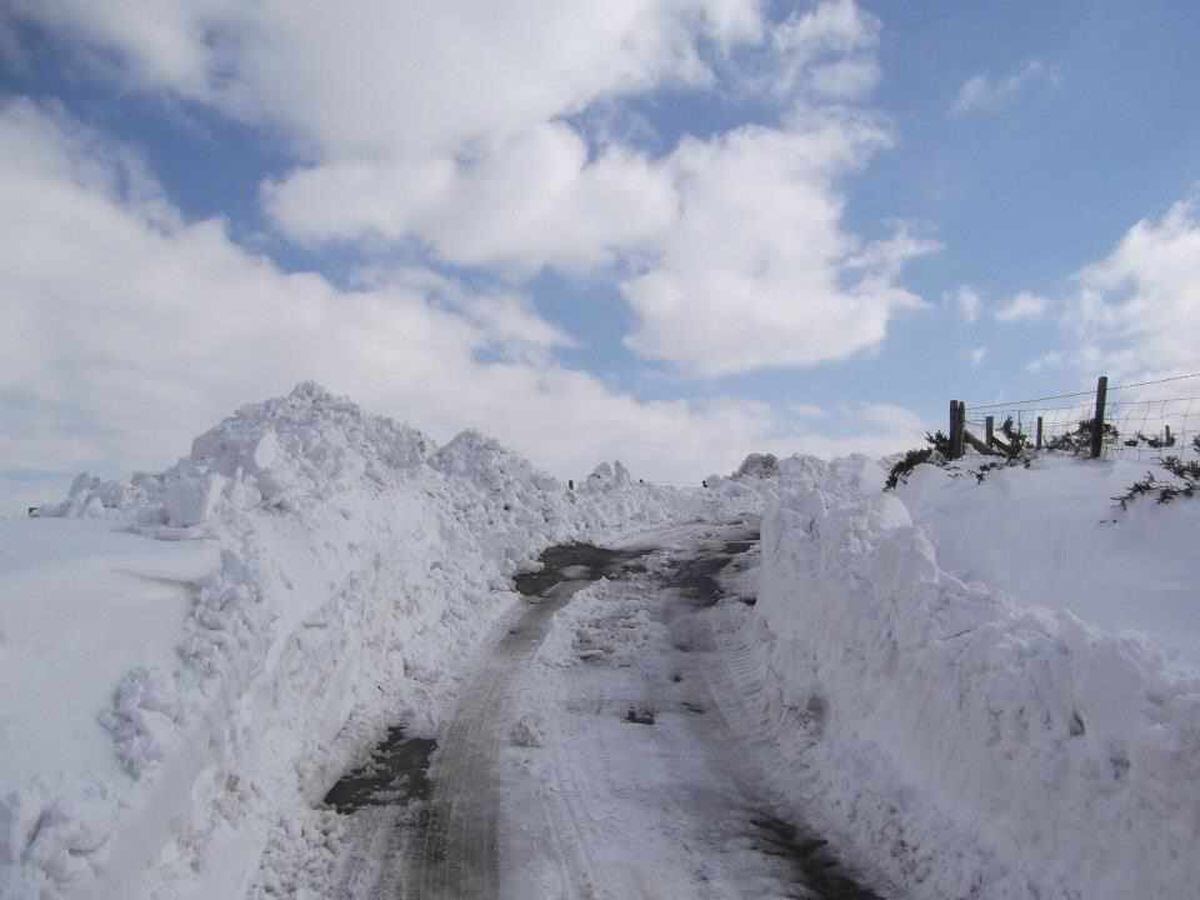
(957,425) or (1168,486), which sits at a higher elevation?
(957,425)

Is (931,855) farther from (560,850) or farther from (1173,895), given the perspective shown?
(560,850)

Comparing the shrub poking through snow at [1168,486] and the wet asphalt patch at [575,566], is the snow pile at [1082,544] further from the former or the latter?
the wet asphalt patch at [575,566]

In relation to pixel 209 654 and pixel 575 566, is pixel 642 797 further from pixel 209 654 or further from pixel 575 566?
pixel 575 566

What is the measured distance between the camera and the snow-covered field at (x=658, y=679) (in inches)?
212

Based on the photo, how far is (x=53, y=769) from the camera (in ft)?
17.9

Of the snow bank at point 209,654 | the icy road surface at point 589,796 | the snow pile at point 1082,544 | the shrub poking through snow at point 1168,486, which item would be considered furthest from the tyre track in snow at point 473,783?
the shrub poking through snow at point 1168,486

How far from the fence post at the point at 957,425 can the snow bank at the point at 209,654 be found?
9380mm

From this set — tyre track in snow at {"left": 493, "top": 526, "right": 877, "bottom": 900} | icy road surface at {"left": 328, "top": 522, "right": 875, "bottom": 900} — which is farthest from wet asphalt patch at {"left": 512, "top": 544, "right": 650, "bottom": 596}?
tyre track in snow at {"left": 493, "top": 526, "right": 877, "bottom": 900}

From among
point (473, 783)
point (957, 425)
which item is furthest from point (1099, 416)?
point (473, 783)

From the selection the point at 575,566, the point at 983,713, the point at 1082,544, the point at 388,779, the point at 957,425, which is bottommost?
the point at 388,779

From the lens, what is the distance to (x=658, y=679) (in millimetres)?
11406

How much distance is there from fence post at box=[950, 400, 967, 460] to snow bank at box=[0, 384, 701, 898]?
30.8 feet

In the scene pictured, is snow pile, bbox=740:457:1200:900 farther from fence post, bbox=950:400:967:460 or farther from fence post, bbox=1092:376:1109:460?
fence post, bbox=950:400:967:460

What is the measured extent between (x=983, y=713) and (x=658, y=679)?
5.61 meters
